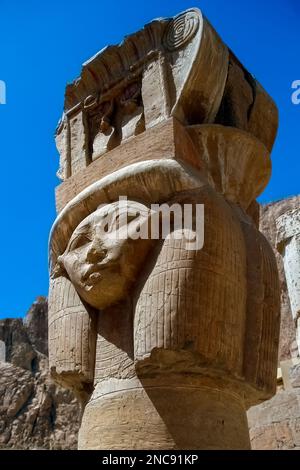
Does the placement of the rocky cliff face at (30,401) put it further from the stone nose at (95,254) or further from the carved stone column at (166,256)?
the stone nose at (95,254)

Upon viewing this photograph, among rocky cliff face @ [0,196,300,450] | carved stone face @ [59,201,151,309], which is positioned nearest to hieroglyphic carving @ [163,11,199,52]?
carved stone face @ [59,201,151,309]

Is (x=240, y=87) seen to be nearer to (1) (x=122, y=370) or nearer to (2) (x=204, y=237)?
(2) (x=204, y=237)

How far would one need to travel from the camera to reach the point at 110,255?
3.36 m

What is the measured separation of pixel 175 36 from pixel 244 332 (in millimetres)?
1868

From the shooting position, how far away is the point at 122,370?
3.25 m

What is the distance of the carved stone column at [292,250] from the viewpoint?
22.1ft

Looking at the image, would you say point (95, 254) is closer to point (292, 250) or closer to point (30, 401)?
point (292, 250)

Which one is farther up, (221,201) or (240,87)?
(240,87)

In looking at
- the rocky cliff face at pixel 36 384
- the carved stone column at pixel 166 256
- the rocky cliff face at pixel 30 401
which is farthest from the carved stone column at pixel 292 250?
the rocky cliff face at pixel 30 401

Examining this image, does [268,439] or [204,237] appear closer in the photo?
[204,237]

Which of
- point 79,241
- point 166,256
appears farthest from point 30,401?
point 166,256

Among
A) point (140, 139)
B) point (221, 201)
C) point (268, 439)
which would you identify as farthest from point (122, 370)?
point (268, 439)

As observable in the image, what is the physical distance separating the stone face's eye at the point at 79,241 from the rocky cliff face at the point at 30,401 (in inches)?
696

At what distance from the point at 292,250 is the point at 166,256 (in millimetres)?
3912
